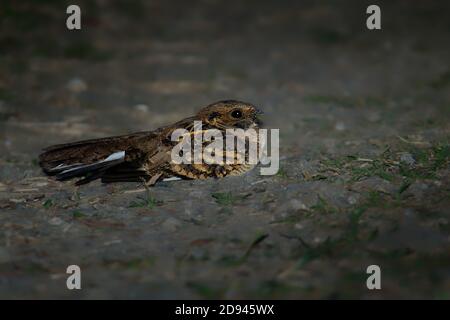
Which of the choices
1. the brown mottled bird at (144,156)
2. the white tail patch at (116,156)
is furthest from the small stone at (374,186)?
the white tail patch at (116,156)

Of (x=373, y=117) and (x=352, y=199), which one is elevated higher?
(x=373, y=117)

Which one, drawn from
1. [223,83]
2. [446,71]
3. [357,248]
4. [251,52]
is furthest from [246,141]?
[251,52]

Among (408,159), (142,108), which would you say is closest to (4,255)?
(408,159)

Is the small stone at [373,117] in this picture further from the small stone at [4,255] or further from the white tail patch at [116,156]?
the small stone at [4,255]

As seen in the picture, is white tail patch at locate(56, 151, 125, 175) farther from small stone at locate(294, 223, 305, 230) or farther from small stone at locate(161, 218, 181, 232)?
small stone at locate(294, 223, 305, 230)

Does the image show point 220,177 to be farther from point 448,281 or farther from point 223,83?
point 223,83

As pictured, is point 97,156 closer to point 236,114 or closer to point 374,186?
point 236,114
